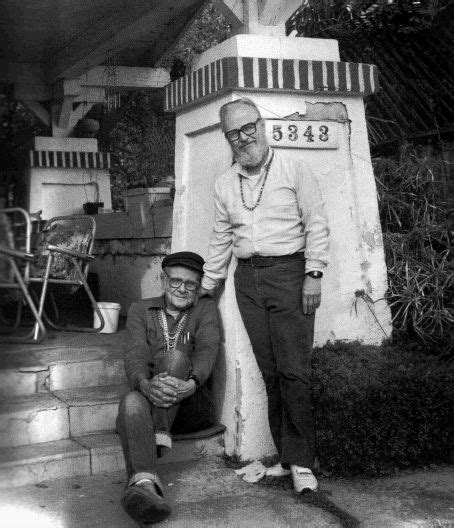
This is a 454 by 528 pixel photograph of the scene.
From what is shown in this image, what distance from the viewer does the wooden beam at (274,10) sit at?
15.6 feet

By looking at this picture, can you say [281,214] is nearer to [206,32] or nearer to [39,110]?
[39,110]

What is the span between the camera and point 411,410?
4086 millimetres

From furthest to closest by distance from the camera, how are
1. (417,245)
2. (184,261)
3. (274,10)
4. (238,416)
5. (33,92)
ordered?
(33,92), (417,245), (274,10), (238,416), (184,261)

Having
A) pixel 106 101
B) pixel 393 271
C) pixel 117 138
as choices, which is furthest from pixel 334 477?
pixel 117 138

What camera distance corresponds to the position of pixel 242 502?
386cm

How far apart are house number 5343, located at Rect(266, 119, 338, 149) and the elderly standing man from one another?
1.01 feet

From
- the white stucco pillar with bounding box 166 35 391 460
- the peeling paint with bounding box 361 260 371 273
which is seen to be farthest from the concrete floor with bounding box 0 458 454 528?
the peeling paint with bounding box 361 260 371 273

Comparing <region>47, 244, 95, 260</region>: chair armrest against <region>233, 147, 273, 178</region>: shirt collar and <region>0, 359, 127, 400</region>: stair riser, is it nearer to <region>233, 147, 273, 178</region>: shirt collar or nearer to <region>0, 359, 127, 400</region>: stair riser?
<region>0, 359, 127, 400</region>: stair riser

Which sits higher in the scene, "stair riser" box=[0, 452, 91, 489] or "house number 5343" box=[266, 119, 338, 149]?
"house number 5343" box=[266, 119, 338, 149]

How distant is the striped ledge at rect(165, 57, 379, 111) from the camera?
4.40 m

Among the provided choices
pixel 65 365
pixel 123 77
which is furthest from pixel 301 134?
pixel 123 77

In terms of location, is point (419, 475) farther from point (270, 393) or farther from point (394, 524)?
point (270, 393)

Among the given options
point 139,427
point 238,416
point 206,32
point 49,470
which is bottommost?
point 49,470

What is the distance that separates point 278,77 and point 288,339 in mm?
1612
